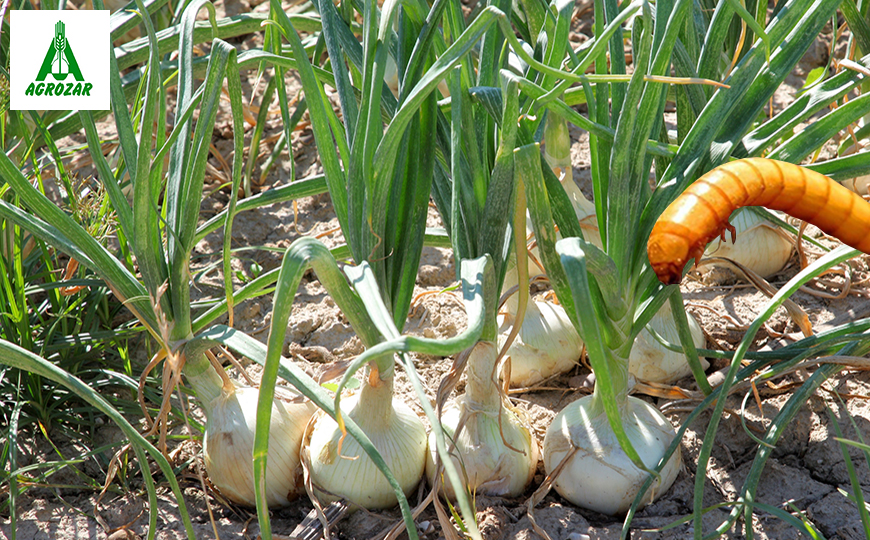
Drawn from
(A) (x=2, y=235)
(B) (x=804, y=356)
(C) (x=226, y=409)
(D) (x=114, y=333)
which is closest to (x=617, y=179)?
(B) (x=804, y=356)

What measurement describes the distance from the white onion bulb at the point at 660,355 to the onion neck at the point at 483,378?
1.04 ft

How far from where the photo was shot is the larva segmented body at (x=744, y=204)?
78cm

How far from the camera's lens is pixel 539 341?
1274mm

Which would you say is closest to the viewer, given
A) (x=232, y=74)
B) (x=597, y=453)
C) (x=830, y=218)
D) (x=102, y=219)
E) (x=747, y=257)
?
(x=830, y=218)

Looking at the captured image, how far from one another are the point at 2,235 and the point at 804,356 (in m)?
1.33

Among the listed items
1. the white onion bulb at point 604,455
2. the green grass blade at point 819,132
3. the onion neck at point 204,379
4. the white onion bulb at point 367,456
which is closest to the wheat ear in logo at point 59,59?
the onion neck at point 204,379

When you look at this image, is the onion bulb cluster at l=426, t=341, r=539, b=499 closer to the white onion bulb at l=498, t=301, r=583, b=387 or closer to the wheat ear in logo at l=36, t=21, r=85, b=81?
the white onion bulb at l=498, t=301, r=583, b=387

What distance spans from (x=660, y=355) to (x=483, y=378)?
379mm

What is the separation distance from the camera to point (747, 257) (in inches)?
57.1

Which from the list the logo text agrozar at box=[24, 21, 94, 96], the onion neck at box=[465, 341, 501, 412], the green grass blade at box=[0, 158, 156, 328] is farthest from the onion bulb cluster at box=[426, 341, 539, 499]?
the logo text agrozar at box=[24, 21, 94, 96]

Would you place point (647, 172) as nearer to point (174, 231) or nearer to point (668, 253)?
point (668, 253)

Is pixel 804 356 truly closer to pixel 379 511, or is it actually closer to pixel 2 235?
pixel 379 511

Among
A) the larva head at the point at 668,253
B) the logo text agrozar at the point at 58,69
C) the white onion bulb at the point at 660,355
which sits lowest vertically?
the white onion bulb at the point at 660,355

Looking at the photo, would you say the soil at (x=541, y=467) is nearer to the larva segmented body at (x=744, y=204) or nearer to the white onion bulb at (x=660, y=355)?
the white onion bulb at (x=660, y=355)
